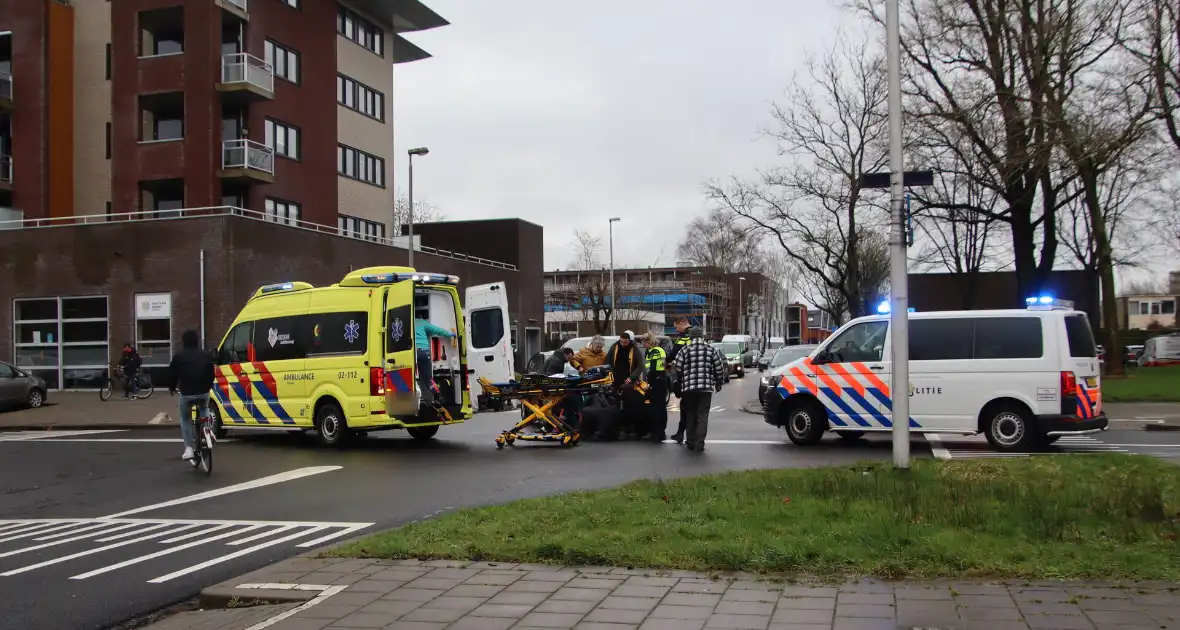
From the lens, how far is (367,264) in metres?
36.6

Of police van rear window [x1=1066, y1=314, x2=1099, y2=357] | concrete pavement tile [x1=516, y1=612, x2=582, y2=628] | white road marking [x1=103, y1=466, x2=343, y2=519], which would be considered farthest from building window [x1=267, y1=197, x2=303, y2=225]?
concrete pavement tile [x1=516, y1=612, x2=582, y2=628]

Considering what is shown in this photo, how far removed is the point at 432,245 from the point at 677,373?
1597 inches

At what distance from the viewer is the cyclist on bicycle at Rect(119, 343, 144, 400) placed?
28516 millimetres

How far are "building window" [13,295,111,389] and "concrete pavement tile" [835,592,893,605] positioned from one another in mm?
29329

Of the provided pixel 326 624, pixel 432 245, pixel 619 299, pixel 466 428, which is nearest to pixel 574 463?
pixel 466 428

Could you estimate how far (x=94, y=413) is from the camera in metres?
24.2

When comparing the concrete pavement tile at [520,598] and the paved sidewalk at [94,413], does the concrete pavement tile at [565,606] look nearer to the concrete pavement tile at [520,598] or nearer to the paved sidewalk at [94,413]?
the concrete pavement tile at [520,598]

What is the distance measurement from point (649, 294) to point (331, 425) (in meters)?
73.4

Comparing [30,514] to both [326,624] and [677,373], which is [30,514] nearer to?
[326,624]

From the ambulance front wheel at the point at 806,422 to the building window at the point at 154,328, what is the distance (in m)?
21.0

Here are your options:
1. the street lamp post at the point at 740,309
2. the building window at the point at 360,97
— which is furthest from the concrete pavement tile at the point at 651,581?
the street lamp post at the point at 740,309

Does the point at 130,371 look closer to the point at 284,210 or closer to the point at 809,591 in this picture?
the point at 284,210

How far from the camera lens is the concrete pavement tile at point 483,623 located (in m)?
5.23

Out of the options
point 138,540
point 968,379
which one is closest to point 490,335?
point 968,379
